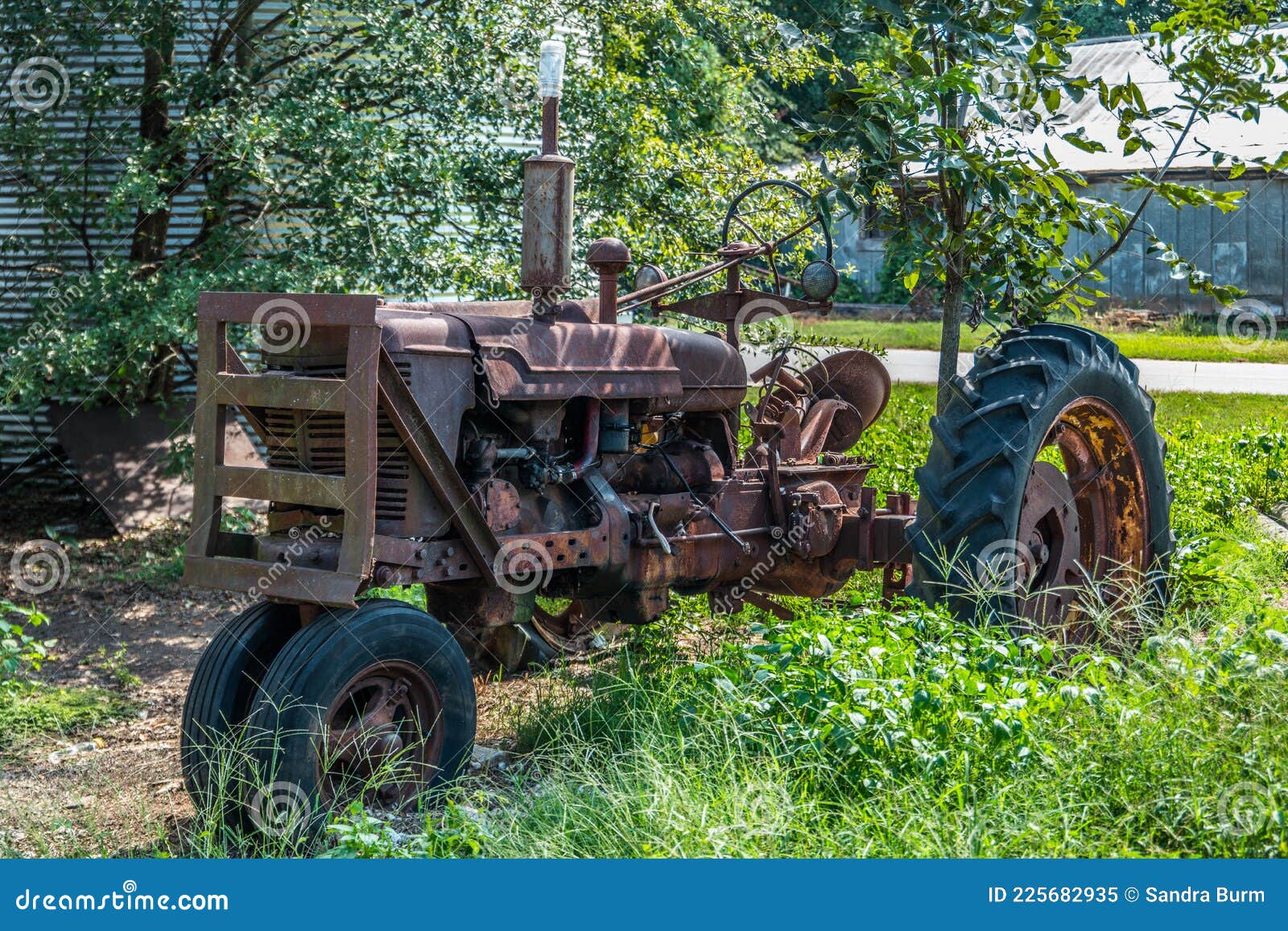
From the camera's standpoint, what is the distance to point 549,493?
5.01m

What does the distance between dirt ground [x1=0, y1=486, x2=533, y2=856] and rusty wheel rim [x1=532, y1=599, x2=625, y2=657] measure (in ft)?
1.14

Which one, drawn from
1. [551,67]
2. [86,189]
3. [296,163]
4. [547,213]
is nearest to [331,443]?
[547,213]

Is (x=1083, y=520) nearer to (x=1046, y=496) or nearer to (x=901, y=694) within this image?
(x=1046, y=496)

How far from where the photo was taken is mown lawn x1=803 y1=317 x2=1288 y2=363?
599 inches

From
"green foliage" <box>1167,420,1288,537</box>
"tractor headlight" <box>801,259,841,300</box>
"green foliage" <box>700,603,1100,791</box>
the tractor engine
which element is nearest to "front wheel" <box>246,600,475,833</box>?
the tractor engine

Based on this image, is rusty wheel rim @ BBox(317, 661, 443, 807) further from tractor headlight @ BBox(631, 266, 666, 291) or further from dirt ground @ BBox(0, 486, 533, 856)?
tractor headlight @ BBox(631, 266, 666, 291)

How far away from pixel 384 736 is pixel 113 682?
326 centimetres

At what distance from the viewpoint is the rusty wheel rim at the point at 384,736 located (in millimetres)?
4215

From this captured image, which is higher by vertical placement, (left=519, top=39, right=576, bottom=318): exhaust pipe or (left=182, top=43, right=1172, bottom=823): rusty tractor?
(left=519, top=39, right=576, bottom=318): exhaust pipe

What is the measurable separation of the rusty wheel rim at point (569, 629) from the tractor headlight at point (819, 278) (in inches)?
70.1

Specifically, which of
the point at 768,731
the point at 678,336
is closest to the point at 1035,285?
the point at 678,336

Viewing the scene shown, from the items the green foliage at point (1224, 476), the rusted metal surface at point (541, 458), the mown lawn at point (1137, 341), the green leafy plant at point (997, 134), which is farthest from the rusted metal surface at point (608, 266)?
the mown lawn at point (1137, 341)

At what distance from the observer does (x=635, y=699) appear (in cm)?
485

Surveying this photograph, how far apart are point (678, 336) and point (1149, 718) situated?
2359 mm
